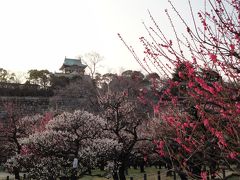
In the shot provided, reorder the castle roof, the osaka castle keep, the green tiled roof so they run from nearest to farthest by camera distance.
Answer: the osaka castle keep → the castle roof → the green tiled roof

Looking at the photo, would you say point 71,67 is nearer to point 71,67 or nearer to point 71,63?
point 71,67

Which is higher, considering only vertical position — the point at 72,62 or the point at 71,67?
the point at 72,62

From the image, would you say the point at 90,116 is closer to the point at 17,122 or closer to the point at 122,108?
the point at 122,108

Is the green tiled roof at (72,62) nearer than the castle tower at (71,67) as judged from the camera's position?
No

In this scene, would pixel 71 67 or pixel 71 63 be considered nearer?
pixel 71 67

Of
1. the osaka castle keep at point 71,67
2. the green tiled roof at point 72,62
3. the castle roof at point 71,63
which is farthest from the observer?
the green tiled roof at point 72,62

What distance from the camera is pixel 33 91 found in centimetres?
4844

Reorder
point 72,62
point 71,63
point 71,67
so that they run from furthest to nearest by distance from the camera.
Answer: point 72,62, point 71,63, point 71,67

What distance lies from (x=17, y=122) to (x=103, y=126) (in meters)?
11.6

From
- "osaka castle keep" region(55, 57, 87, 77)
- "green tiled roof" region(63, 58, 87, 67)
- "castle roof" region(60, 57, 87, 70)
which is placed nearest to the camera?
"osaka castle keep" region(55, 57, 87, 77)

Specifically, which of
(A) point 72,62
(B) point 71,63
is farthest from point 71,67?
(A) point 72,62

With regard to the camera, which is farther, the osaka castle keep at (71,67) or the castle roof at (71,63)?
the castle roof at (71,63)

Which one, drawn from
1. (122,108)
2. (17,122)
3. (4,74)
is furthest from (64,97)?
(122,108)

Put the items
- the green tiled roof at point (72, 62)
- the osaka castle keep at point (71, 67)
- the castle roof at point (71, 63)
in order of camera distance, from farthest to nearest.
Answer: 1. the green tiled roof at point (72, 62)
2. the castle roof at point (71, 63)
3. the osaka castle keep at point (71, 67)
